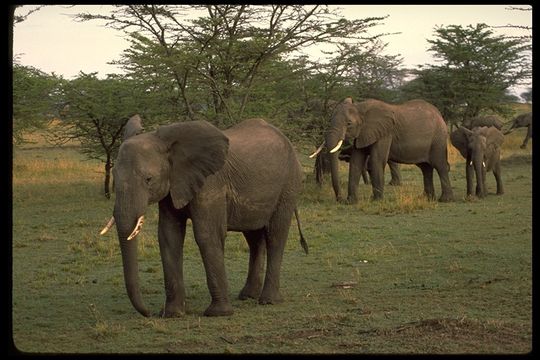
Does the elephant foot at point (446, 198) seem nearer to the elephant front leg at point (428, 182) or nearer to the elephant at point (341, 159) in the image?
the elephant front leg at point (428, 182)

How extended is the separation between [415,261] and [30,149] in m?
21.6

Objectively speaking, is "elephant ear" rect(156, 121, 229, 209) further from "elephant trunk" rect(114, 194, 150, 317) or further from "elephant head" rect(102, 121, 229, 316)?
"elephant trunk" rect(114, 194, 150, 317)

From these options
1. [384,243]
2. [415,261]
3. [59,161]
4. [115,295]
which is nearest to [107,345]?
[115,295]

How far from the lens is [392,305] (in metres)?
7.26

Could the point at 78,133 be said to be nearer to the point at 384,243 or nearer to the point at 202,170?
the point at 384,243

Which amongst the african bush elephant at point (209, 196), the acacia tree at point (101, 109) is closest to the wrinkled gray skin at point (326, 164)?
the acacia tree at point (101, 109)

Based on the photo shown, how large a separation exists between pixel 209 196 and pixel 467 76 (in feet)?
69.8

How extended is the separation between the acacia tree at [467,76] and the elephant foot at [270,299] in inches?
784

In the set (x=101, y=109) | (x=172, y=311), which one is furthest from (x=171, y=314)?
(x=101, y=109)

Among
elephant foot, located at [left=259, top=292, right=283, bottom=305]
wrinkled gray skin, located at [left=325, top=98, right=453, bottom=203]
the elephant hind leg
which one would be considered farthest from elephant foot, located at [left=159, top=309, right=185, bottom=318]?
wrinkled gray skin, located at [left=325, top=98, right=453, bottom=203]

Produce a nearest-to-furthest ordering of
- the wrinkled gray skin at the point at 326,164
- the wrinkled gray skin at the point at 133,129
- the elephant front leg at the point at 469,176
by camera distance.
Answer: the wrinkled gray skin at the point at 133,129 → the elephant front leg at the point at 469,176 → the wrinkled gray skin at the point at 326,164

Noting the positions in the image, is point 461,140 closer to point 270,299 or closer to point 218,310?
point 270,299

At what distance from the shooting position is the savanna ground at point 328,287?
20.0 feet

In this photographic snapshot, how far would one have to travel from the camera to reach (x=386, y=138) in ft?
51.5
